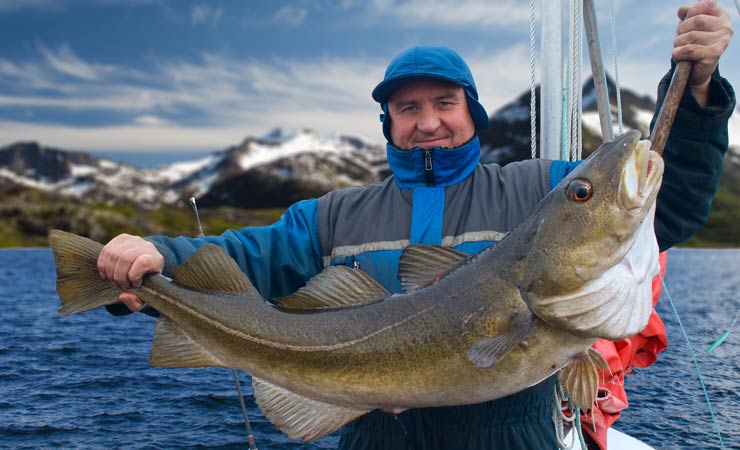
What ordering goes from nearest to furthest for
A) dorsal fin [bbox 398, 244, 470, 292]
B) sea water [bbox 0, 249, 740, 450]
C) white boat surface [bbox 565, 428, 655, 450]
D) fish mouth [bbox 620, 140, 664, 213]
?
fish mouth [bbox 620, 140, 664, 213] → dorsal fin [bbox 398, 244, 470, 292] → white boat surface [bbox 565, 428, 655, 450] → sea water [bbox 0, 249, 740, 450]

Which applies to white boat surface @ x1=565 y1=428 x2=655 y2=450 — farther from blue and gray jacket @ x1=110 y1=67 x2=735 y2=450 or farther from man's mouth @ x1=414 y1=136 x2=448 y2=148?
man's mouth @ x1=414 y1=136 x2=448 y2=148

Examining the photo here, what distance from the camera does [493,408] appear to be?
14.3 ft

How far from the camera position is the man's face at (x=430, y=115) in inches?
200

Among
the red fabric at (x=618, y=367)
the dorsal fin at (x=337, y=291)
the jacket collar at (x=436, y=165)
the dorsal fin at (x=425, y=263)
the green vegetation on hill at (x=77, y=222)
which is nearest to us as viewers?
the dorsal fin at (x=425, y=263)

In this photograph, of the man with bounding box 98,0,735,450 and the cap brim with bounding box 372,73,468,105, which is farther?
the cap brim with bounding box 372,73,468,105

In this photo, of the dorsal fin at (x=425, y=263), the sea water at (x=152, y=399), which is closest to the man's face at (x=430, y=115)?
the dorsal fin at (x=425, y=263)

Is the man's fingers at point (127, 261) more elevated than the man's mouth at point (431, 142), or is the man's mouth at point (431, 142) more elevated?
the man's mouth at point (431, 142)

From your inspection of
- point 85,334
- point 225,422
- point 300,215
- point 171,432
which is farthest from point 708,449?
point 85,334

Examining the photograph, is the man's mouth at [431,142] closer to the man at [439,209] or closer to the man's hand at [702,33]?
the man at [439,209]

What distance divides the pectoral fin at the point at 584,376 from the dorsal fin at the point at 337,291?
4.11 feet

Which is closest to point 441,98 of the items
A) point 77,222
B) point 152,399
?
point 152,399

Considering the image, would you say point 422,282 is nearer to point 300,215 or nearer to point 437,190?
point 437,190

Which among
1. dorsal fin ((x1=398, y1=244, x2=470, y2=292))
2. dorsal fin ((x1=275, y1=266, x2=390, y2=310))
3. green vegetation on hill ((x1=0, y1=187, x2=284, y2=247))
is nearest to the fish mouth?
dorsal fin ((x1=398, y1=244, x2=470, y2=292))

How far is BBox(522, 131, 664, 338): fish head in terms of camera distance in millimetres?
3412
